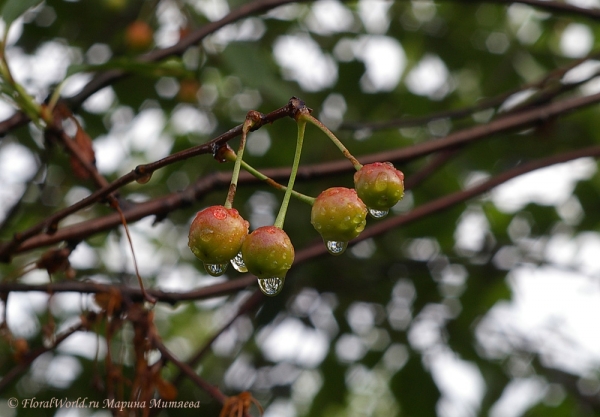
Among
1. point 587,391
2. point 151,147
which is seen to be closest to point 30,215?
point 151,147

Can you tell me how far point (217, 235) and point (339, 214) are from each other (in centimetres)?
17

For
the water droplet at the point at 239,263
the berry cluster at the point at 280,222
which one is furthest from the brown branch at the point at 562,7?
the water droplet at the point at 239,263

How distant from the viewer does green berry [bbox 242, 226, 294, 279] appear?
0.92 metres

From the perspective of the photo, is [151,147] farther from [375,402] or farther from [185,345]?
[375,402]

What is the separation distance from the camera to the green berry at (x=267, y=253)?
92 centimetres

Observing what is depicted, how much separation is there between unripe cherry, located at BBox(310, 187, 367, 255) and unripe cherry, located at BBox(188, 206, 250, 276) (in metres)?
0.12

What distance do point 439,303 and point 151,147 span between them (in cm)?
156

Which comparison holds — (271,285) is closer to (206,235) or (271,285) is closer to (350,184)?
(206,235)

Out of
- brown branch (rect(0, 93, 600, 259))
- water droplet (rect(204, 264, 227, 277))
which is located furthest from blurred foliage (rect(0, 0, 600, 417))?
water droplet (rect(204, 264, 227, 277))

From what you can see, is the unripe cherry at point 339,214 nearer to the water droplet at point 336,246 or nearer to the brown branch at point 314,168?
the water droplet at point 336,246

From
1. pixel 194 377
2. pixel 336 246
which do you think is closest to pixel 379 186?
pixel 336 246

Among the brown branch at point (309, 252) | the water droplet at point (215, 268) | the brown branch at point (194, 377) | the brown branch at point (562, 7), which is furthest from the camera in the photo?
the brown branch at point (562, 7)

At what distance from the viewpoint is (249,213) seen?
2.63 meters

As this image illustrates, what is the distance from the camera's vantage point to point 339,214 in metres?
0.94
